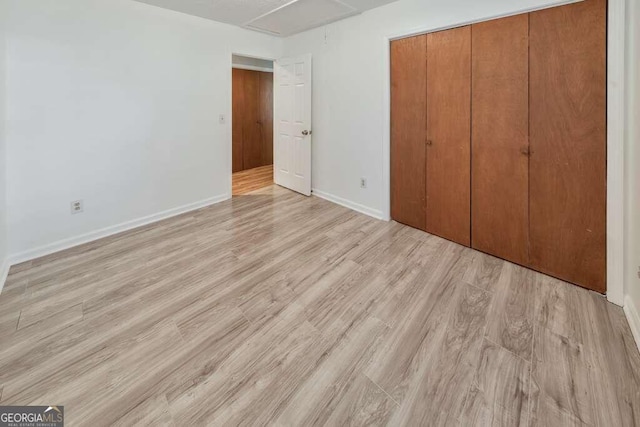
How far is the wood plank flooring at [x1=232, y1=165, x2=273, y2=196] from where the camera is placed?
516cm

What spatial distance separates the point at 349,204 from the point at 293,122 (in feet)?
5.27

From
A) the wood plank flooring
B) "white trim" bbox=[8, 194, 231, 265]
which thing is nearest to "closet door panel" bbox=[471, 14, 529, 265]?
"white trim" bbox=[8, 194, 231, 265]

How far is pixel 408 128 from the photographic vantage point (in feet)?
10.9

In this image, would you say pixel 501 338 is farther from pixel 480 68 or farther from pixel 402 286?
pixel 480 68

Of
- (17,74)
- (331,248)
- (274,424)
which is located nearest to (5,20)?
(17,74)

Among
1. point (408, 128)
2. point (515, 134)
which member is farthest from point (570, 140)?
point (408, 128)

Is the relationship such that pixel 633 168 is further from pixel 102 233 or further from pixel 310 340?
pixel 102 233

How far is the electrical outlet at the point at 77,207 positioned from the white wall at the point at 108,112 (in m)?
0.04

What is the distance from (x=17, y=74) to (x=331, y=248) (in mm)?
2974

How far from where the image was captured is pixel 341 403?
1.36m

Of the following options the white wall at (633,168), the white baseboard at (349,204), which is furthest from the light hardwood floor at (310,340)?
the white baseboard at (349,204)

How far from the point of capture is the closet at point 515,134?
2123 mm

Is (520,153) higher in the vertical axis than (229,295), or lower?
higher

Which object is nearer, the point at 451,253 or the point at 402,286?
the point at 402,286
